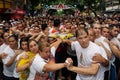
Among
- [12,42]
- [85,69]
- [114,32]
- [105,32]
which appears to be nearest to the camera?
[85,69]

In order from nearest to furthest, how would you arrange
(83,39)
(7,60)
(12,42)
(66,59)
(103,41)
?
1. (66,59)
2. (83,39)
3. (103,41)
4. (7,60)
5. (12,42)

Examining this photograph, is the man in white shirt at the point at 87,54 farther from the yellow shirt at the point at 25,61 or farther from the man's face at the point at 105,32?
the man's face at the point at 105,32

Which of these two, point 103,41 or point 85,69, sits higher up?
point 103,41

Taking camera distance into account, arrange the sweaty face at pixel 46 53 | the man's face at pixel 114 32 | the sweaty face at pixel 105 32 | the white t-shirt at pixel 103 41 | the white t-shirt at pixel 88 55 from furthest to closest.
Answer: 1. the man's face at pixel 114 32
2. the sweaty face at pixel 105 32
3. the white t-shirt at pixel 103 41
4. the white t-shirt at pixel 88 55
5. the sweaty face at pixel 46 53

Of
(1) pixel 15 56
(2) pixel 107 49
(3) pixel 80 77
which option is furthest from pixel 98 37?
(1) pixel 15 56

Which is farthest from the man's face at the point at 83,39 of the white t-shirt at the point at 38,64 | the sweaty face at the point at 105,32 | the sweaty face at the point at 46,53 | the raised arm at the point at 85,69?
the sweaty face at the point at 105,32

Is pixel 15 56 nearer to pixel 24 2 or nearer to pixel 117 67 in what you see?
pixel 117 67

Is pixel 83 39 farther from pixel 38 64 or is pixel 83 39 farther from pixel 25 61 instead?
pixel 25 61

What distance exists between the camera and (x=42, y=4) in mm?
85750

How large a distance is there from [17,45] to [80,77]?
83.2 inches

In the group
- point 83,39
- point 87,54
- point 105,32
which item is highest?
point 83,39

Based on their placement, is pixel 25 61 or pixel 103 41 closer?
pixel 25 61

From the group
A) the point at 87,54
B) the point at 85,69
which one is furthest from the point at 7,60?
the point at 85,69

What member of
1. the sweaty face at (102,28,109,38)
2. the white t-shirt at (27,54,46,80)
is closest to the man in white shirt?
the white t-shirt at (27,54,46,80)
